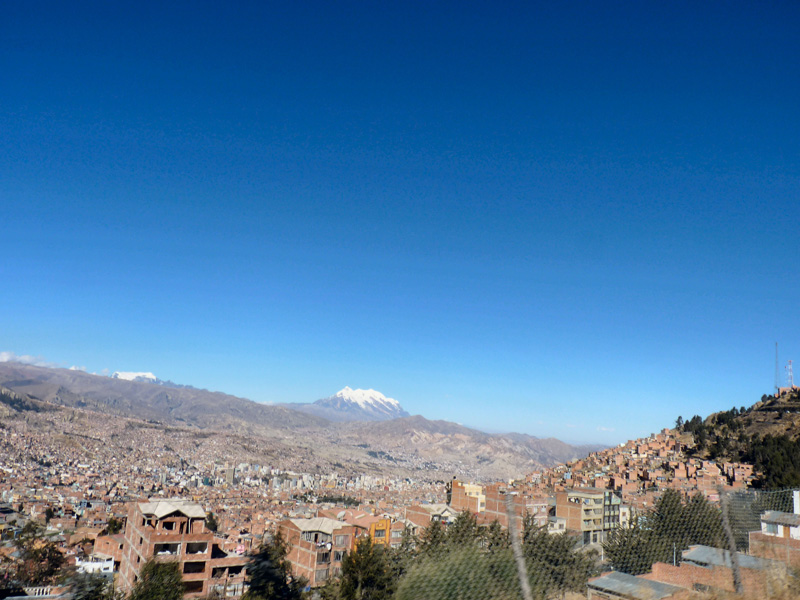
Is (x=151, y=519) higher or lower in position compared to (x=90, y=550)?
higher

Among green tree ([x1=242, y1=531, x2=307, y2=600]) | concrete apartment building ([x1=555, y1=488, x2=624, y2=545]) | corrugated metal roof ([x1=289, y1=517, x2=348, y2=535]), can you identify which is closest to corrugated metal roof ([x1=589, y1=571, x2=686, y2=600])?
green tree ([x1=242, y1=531, x2=307, y2=600])

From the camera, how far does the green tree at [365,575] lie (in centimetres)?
783

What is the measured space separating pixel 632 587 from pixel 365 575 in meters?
5.59

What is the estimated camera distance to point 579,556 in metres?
4.20

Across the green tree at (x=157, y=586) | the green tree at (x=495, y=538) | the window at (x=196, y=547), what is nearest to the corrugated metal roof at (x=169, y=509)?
the window at (x=196, y=547)

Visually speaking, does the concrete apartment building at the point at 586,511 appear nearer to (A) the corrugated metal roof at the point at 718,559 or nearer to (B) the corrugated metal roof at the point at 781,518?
(B) the corrugated metal roof at the point at 781,518

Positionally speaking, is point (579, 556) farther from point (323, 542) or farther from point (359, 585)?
point (323, 542)

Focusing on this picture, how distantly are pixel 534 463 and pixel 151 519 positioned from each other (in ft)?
620

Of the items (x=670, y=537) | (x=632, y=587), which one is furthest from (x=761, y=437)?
(x=632, y=587)

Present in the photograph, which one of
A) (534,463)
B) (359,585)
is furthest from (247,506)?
(534,463)

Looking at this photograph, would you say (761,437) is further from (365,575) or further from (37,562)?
(37,562)

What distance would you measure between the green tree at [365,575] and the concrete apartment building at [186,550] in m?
7.61

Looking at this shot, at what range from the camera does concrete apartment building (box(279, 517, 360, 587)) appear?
53.7ft

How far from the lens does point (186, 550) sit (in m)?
15.5
